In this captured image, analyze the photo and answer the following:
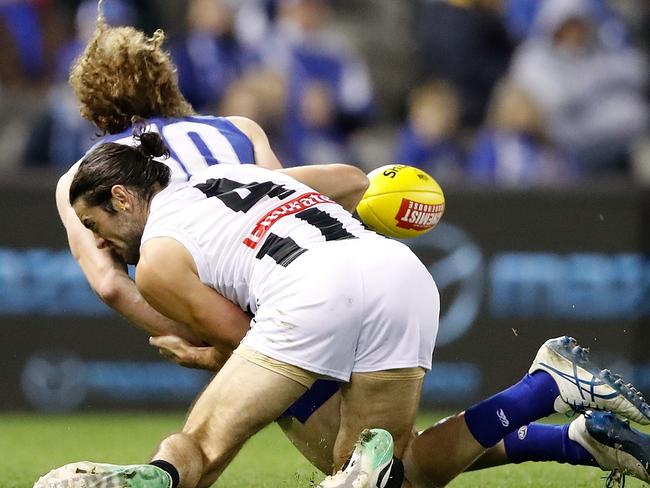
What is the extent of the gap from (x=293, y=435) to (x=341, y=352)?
2.58 ft

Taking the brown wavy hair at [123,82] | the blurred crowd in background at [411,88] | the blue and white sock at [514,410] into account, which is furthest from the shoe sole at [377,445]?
the blurred crowd in background at [411,88]

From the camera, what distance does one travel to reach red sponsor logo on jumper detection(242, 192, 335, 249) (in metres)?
4.97

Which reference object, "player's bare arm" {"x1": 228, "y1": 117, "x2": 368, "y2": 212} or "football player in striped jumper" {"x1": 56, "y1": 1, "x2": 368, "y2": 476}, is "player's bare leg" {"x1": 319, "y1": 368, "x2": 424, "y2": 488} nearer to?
"football player in striped jumper" {"x1": 56, "y1": 1, "x2": 368, "y2": 476}

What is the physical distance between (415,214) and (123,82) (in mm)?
1460

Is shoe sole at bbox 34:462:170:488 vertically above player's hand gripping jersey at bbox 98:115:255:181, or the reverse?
player's hand gripping jersey at bbox 98:115:255:181

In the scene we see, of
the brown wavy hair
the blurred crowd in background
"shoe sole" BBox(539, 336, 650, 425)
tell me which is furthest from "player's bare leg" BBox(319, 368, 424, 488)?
the blurred crowd in background

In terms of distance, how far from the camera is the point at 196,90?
38.3 feet

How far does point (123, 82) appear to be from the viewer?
6.02 meters

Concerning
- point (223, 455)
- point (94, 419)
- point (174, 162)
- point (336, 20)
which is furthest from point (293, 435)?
point (336, 20)

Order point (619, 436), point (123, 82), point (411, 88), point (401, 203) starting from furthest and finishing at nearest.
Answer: point (411, 88) < point (401, 203) < point (123, 82) < point (619, 436)

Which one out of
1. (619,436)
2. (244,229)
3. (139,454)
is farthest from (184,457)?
(139,454)

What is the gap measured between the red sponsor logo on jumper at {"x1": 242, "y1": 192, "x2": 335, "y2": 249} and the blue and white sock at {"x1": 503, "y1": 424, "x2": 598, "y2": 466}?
1.38 m

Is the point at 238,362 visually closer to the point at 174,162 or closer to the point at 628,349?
the point at 174,162

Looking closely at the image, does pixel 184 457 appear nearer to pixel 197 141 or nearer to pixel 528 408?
pixel 528 408
